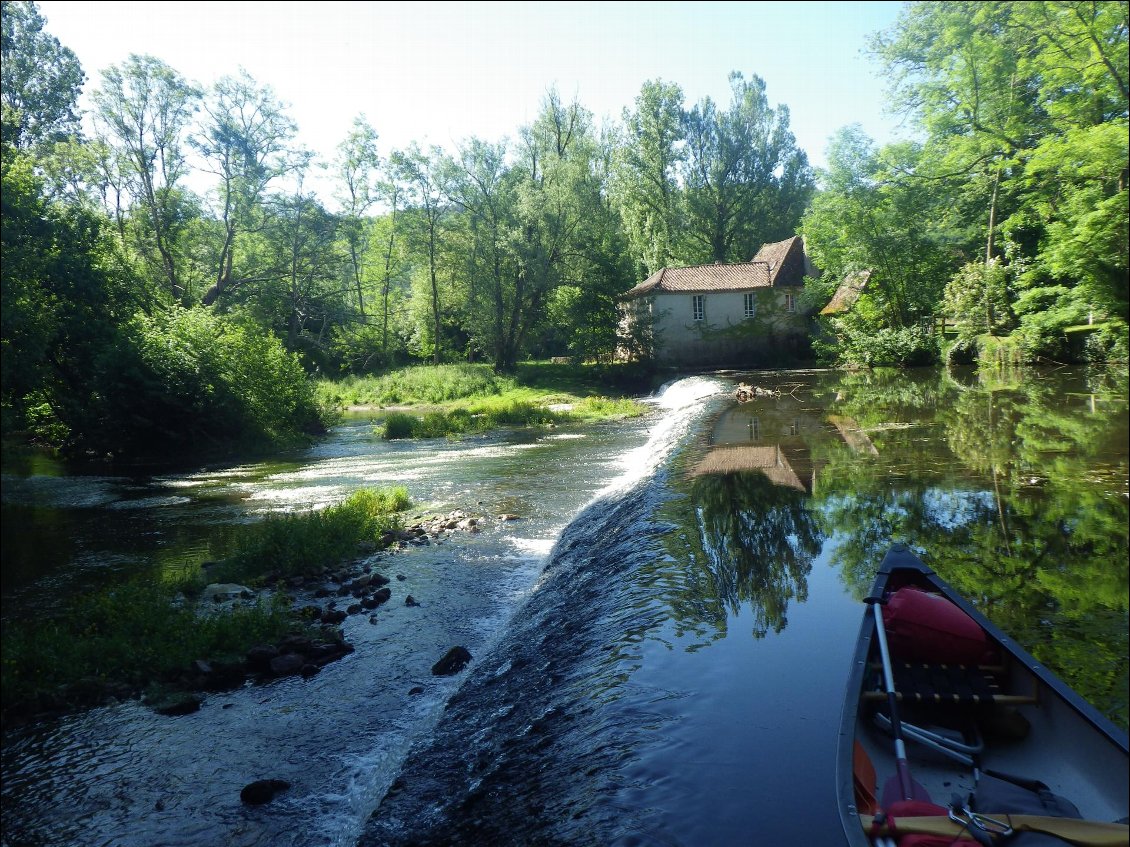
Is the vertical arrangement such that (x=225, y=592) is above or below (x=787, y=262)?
below

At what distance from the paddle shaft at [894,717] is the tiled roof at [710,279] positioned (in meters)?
40.0

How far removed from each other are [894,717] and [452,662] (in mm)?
4819

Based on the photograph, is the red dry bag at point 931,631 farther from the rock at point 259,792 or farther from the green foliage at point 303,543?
the green foliage at point 303,543

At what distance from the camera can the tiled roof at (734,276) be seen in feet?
149

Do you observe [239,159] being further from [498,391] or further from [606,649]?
[606,649]

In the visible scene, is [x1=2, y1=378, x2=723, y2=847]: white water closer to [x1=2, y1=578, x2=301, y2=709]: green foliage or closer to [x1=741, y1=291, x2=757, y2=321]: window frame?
[x1=2, y1=578, x2=301, y2=709]: green foliage

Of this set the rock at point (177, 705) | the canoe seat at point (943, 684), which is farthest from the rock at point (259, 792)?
the canoe seat at point (943, 684)

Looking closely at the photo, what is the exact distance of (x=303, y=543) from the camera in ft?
38.4

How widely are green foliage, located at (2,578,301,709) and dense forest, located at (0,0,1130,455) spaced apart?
477 cm

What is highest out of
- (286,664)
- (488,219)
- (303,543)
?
(488,219)

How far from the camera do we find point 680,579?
848 centimetres

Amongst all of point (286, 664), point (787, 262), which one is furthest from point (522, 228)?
point (286, 664)

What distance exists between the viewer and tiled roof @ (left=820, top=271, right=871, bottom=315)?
4094 cm

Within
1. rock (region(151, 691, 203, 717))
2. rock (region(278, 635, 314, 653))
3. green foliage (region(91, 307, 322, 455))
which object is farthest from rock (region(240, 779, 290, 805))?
green foliage (region(91, 307, 322, 455))
